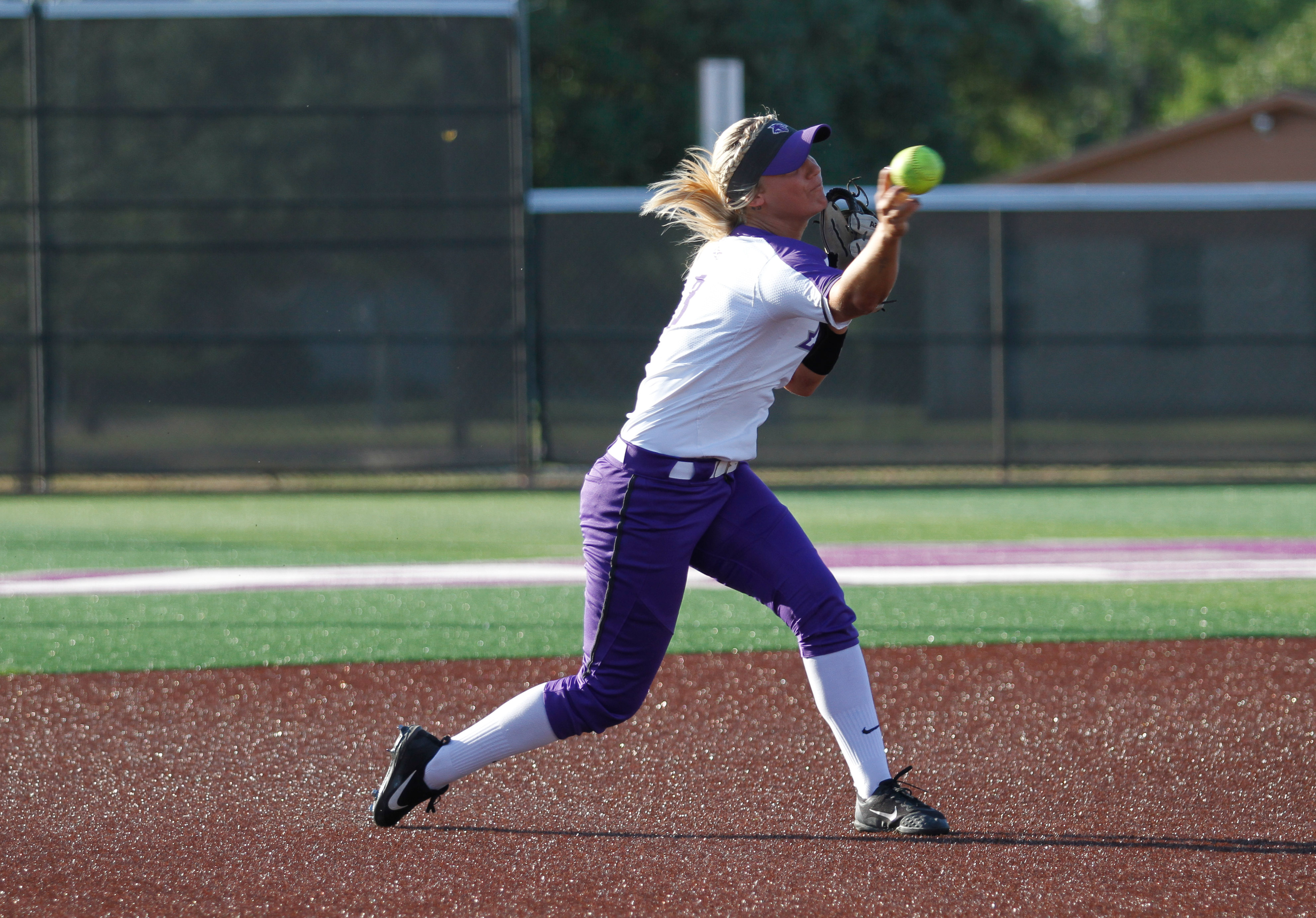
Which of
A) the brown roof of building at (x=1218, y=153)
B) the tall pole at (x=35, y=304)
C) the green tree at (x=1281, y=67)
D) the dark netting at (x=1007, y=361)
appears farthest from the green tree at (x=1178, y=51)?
the tall pole at (x=35, y=304)

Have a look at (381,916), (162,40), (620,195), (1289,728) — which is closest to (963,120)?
(620,195)

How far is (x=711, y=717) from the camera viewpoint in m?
5.39

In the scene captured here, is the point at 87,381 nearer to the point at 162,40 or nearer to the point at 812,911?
the point at 162,40

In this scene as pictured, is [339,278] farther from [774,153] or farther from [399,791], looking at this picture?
[774,153]

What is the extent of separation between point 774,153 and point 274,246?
1218cm

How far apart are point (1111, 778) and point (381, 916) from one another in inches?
91.7

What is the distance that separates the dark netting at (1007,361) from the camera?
1530 centimetres

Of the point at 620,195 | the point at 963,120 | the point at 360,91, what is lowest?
the point at 620,195

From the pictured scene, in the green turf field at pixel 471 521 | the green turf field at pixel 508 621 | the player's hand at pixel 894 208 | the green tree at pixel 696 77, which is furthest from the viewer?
the green tree at pixel 696 77

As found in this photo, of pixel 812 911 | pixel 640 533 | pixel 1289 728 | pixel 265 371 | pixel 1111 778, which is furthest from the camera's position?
pixel 265 371

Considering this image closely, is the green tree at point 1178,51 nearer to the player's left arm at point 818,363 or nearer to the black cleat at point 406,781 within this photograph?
the player's left arm at point 818,363

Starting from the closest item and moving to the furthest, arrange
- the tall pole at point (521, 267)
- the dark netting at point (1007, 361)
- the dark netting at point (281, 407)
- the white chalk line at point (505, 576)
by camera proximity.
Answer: the white chalk line at point (505, 576)
the tall pole at point (521, 267)
the dark netting at point (281, 407)
the dark netting at point (1007, 361)

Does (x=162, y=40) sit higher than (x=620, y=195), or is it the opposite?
(x=162, y=40)

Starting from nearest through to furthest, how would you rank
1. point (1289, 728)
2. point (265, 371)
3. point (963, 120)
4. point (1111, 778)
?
1. point (1111, 778)
2. point (1289, 728)
3. point (265, 371)
4. point (963, 120)
